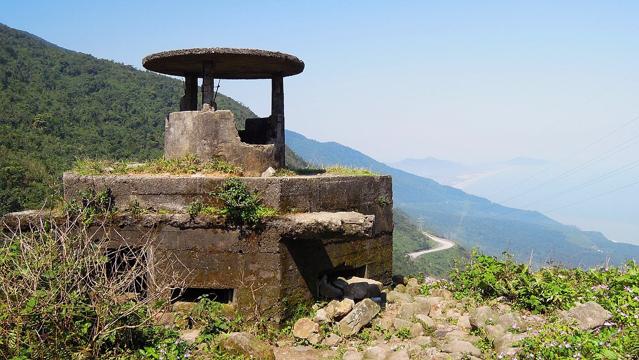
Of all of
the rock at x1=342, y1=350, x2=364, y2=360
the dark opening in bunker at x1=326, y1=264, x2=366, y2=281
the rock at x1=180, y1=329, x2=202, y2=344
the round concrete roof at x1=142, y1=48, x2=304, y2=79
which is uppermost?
the round concrete roof at x1=142, y1=48, x2=304, y2=79

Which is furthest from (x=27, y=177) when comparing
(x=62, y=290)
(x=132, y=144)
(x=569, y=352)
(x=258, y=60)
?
(x=569, y=352)

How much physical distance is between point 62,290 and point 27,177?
2409 cm

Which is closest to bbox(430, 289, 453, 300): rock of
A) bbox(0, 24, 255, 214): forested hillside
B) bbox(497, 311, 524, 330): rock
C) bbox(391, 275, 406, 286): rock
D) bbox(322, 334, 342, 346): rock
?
bbox(391, 275, 406, 286): rock

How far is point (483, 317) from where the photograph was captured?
670 centimetres

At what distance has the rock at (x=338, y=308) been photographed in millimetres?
7023

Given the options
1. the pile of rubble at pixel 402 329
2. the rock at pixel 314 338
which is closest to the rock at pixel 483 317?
the pile of rubble at pixel 402 329

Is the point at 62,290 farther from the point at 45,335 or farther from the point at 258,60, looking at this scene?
the point at 258,60

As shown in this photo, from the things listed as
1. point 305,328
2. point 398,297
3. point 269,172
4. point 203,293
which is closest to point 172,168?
point 269,172

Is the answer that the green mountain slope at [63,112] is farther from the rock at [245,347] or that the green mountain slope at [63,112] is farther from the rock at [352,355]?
the rock at [352,355]

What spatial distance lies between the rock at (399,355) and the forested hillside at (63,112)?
1712 cm

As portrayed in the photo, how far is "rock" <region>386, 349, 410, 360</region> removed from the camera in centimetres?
573

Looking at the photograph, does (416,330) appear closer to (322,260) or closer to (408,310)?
(408,310)

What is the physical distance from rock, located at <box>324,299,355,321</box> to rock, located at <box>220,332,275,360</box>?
4.77 feet

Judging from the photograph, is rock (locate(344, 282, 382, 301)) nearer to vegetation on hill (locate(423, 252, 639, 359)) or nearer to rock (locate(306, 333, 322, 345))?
rock (locate(306, 333, 322, 345))
